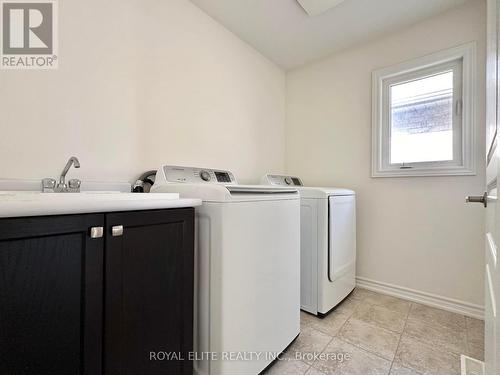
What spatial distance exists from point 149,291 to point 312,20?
2275mm

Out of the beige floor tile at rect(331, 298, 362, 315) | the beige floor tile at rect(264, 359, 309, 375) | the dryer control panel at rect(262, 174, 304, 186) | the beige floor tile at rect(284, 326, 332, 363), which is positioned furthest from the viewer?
the dryer control panel at rect(262, 174, 304, 186)

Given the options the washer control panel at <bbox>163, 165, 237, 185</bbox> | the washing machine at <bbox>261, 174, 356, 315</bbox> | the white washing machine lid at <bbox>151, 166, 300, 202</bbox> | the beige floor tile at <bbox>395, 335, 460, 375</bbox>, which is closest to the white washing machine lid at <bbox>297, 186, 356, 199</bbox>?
the washing machine at <bbox>261, 174, 356, 315</bbox>

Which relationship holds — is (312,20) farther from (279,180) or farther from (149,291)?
(149,291)

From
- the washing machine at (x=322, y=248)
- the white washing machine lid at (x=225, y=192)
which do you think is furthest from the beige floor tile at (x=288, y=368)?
the white washing machine lid at (x=225, y=192)

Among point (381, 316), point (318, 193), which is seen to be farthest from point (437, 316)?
point (318, 193)

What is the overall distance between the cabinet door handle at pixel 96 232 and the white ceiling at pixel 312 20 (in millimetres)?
1878

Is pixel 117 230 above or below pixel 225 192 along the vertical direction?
below

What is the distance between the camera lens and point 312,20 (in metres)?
1.89

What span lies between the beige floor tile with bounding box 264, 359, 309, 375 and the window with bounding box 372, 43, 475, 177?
1669 millimetres

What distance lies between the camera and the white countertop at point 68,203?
0.53 m

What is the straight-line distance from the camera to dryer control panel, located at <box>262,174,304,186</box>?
2.14 m

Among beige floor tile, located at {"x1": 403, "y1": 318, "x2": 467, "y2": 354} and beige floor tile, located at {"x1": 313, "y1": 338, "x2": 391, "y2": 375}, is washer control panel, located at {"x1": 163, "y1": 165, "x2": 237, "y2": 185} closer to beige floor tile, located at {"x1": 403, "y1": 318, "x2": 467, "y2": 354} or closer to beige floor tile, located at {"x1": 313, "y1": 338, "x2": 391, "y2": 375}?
beige floor tile, located at {"x1": 313, "y1": 338, "x2": 391, "y2": 375}

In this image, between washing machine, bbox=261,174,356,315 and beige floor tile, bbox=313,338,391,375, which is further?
washing machine, bbox=261,174,356,315

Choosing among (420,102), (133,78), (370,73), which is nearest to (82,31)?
(133,78)
